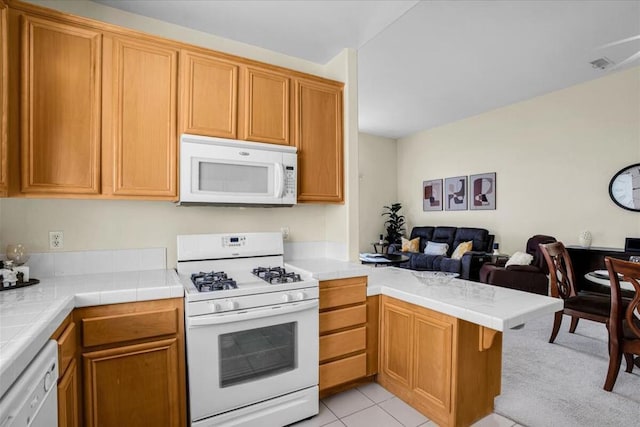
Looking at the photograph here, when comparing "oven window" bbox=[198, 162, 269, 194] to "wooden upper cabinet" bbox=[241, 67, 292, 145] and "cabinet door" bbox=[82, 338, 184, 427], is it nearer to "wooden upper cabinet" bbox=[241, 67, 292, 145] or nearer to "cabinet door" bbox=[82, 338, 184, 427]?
"wooden upper cabinet" bbox=[241, 67, 292, 145]

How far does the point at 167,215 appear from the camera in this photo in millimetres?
2236

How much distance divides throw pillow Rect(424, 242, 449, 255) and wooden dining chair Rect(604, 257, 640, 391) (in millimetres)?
3268

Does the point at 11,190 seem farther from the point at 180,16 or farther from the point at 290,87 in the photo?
the point at 290,87

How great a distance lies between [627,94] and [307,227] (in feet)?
15.0

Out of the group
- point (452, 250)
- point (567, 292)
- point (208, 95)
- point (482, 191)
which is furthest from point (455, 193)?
point (208, 95)

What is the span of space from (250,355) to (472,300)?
1269 mm

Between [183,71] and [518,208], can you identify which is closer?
[183,71]

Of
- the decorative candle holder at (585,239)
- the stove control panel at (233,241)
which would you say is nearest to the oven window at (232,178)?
the stove control panel at (233,241)

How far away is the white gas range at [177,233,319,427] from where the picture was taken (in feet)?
5.31

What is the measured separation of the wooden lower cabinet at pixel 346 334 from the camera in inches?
81.0

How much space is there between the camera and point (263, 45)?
2578 mm

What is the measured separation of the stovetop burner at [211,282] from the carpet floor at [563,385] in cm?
188

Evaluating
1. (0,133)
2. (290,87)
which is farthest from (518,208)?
(0,133)

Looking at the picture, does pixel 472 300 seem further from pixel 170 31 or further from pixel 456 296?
pixel 170 31
